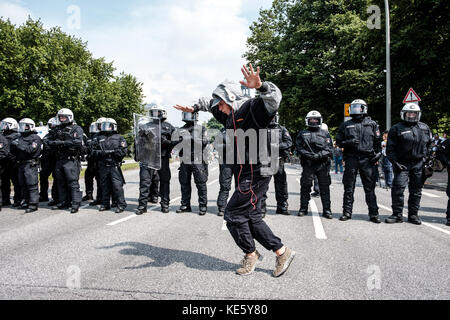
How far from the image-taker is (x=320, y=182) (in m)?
6.92

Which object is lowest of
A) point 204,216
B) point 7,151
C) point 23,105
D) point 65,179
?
point 204,216

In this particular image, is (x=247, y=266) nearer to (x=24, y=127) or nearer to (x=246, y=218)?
(x=246, y=218)

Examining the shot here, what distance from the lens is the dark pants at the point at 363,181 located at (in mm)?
6457

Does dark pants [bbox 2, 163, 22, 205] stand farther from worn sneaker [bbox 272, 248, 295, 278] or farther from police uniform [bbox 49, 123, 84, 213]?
worn sneaker [bbox 272, 248, 295, 278]

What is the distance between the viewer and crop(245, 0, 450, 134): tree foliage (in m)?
13.1

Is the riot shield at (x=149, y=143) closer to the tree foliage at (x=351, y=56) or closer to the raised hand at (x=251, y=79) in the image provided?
the raised hand at (x=251, y=79)

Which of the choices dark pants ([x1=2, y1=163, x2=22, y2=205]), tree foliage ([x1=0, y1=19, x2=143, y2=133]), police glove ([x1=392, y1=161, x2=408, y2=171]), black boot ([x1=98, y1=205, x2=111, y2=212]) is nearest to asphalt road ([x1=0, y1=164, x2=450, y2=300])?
black boot ([x1=98, y1=205, x2=111, y2=212])

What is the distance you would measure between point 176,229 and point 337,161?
1569 cm

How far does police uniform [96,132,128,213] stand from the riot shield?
2.06 ft

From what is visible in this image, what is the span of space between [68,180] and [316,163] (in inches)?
214

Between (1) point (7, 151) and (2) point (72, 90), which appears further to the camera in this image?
(2) point (72, 90)

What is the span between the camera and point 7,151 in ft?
25.5
